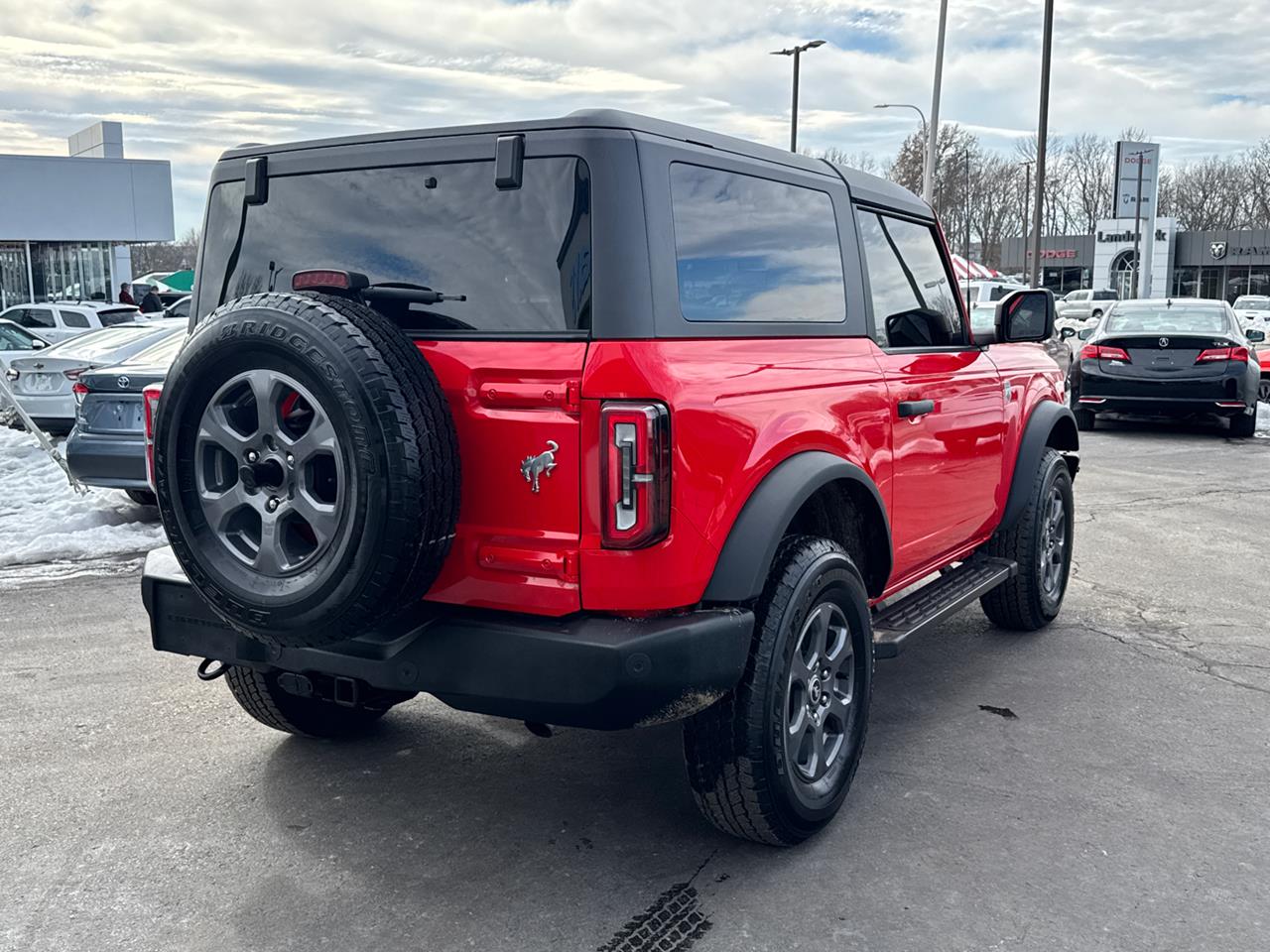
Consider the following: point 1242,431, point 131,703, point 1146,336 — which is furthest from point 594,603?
point 1242,431

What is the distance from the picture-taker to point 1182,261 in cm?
6844

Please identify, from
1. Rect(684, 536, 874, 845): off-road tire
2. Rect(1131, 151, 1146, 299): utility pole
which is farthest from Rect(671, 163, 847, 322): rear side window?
Rect(1131, 151, 1146, 299): utility pole

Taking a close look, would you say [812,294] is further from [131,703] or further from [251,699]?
[131,703]

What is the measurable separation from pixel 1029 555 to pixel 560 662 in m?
3.30

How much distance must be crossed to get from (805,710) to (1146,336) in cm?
1158

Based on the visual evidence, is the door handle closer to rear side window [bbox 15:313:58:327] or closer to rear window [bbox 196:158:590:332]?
rear window [bbox 196:158:590:332]

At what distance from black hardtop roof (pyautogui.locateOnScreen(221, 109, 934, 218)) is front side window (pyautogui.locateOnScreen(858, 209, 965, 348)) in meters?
0.17

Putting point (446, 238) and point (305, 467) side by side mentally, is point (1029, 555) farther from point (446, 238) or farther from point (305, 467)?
point (305, 467)

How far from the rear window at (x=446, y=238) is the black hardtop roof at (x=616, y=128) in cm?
10

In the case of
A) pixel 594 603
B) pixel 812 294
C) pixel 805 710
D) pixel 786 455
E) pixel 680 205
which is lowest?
pixel 805 710

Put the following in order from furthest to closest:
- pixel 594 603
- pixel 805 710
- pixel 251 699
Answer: pixel 251 699 < pixel 805 710 < pixel 594 603

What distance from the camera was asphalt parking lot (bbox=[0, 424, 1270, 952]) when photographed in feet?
10.2

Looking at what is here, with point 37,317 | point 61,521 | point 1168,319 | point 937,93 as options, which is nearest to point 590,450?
point 61,521

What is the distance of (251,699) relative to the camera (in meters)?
Answer: 4.20
